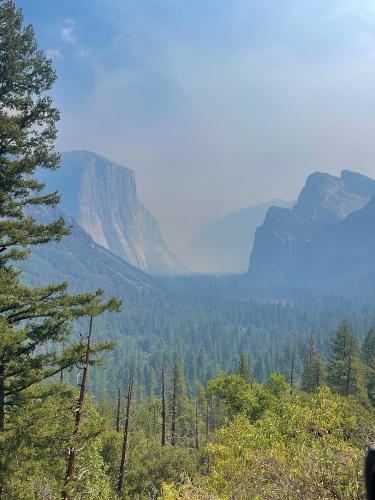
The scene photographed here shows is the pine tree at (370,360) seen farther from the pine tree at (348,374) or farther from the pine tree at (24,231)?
the pine tree at (24,231)

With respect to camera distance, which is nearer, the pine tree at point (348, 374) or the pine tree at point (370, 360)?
the pine tree at point (348, 374)

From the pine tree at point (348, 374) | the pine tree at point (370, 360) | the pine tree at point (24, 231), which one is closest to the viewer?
the pine tree at point (24, 231)

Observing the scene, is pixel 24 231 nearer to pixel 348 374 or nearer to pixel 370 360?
pixel 348 374

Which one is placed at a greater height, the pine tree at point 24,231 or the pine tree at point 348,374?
the pine tree at point 24,231

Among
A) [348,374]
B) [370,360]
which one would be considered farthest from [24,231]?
[370,360]

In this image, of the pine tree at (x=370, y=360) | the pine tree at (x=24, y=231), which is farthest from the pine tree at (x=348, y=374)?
the pine tree at (x=24, y=231)

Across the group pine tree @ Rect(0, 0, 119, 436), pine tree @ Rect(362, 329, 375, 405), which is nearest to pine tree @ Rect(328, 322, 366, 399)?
pine tree @ Rect(362, 329, 375, 405)

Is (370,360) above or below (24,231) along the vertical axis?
below

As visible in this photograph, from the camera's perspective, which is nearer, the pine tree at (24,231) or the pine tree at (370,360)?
the pine tree at (24,231)

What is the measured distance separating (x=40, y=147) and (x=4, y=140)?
1.46 metres

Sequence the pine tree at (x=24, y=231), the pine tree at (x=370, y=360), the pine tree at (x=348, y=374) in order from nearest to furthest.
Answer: the pine tree at (x=24, y=231) → the pine tree at (x=348, y=374) → the pine tree at (x=370, y=360)

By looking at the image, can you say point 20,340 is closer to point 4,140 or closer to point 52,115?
point 4,140

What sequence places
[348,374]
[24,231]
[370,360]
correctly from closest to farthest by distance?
[24,231] → [348,374] → [370,360]

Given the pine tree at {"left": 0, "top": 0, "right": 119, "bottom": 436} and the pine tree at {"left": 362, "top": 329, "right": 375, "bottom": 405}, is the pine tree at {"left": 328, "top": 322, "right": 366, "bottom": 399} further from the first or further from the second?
the pine tree at {"left": 0, "top": 0, "right": 119, "bottom": 436}
